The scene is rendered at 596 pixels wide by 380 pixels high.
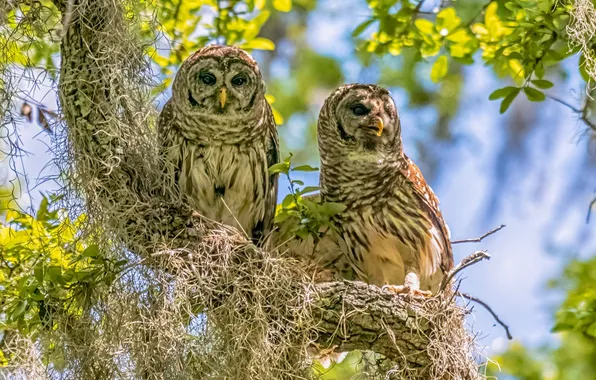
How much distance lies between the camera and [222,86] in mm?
4820

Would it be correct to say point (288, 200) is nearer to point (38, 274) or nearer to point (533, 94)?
point (38, 274)

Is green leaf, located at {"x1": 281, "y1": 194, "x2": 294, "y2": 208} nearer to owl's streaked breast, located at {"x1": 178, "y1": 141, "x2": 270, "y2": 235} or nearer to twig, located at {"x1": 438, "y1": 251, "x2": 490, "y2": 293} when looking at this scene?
owl's streaked breast, located at {"x1": 178, "y1": 141, "x2": 270, "y2": 235}

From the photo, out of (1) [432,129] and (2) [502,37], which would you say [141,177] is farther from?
(1) [432,129]

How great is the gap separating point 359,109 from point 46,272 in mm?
1815

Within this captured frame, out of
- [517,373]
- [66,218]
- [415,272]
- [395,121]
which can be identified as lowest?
[66,218]

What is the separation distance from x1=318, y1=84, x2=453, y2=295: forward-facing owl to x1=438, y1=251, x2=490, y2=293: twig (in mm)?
597

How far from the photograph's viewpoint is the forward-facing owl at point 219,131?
4.77 m

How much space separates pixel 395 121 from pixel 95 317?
1871 mm

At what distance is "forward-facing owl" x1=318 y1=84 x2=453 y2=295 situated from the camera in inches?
183

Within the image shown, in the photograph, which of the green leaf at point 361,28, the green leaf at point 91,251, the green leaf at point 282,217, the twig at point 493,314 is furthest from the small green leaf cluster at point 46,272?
the green leaf at point 361,28

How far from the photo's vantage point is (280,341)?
3.83 metres

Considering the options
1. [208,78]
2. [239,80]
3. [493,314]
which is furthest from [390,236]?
[208,78]

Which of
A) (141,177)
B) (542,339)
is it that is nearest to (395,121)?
(141,177)

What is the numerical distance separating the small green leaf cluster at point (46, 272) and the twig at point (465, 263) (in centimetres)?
141
